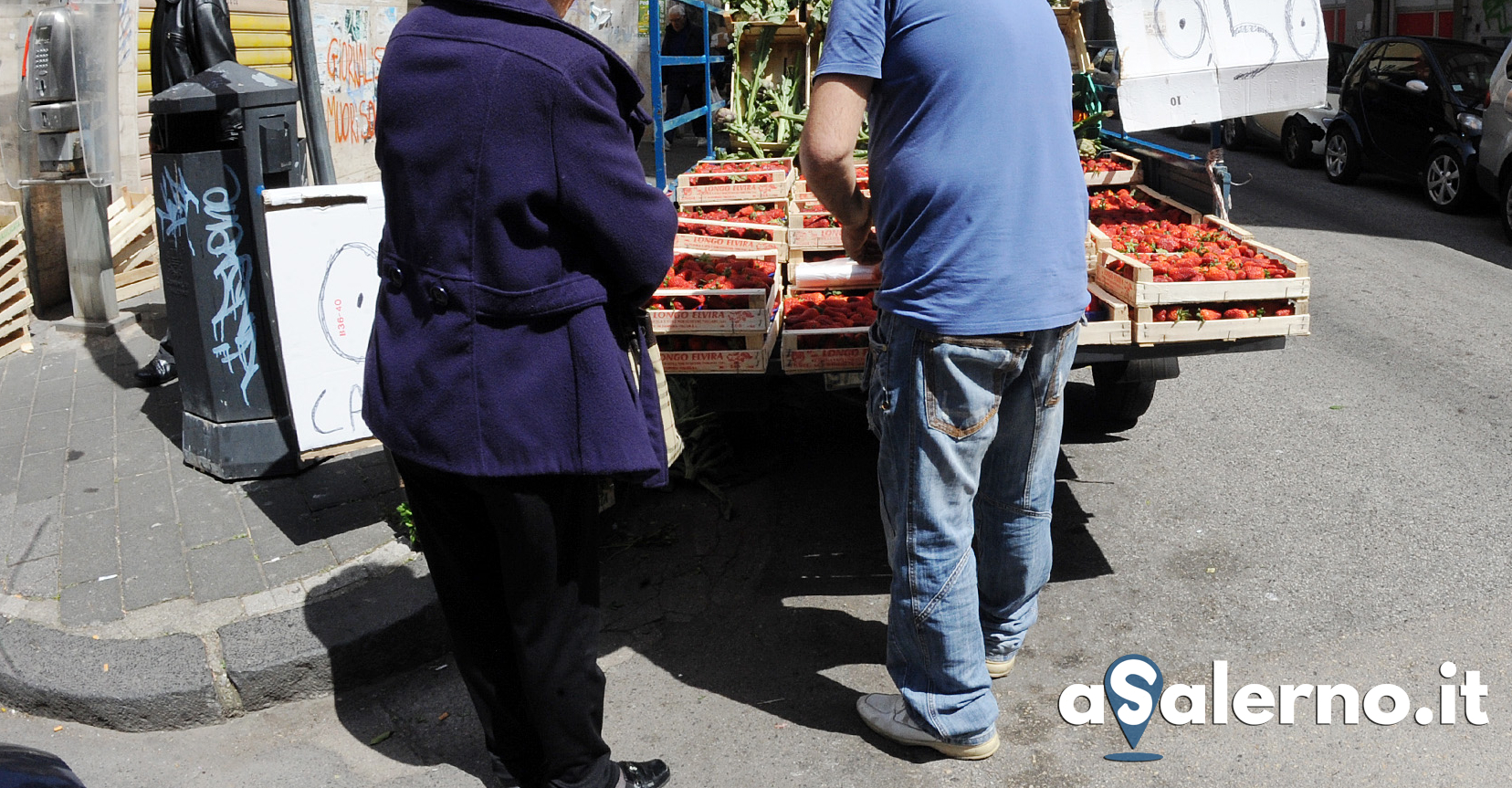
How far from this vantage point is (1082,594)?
414 centimetres

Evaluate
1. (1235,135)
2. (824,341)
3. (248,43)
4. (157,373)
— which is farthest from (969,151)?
(1235,135)

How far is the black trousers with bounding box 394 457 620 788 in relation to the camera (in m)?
2.69

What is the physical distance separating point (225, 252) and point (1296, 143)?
43.1ft

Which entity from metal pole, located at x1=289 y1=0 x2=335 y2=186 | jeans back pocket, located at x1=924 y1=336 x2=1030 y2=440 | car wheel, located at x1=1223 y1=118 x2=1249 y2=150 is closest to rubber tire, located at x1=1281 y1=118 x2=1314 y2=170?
car wheel, located at x1=1223 y1=118 x2=1249 y2=150

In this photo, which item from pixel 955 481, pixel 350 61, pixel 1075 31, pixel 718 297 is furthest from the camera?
pixel 350 61

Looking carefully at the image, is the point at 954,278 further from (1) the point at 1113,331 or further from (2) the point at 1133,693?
(2) the point at 1133,693

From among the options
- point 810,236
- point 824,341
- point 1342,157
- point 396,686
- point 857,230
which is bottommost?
point 396,686

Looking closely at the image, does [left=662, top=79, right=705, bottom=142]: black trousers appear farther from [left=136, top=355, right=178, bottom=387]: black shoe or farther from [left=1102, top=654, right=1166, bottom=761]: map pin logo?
[left=1102, top=654, right=1166, bottom=761]: map pin logo

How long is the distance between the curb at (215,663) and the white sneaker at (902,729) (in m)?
1.48

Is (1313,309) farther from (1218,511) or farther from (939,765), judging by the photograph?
(939,765)

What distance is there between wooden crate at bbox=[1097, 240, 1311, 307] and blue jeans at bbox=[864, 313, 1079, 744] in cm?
95

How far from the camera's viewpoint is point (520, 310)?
98.8 inches

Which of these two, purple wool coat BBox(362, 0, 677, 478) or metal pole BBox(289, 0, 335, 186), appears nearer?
purple wool coat BBox(362, 0, 677, 478)

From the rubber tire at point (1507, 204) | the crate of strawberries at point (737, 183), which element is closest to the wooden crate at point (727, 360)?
the crate of strawberries at point (737, 183)
